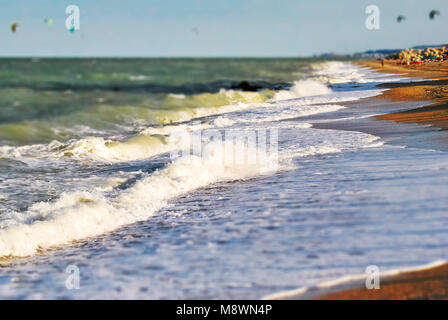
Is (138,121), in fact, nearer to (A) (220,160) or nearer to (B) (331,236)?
(A) (220,160)

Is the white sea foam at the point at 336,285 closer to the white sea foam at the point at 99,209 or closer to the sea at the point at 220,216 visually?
the sea at the point at 220,216

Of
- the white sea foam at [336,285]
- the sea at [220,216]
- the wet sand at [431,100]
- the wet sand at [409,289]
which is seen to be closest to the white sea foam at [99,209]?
the sea at [220,216]

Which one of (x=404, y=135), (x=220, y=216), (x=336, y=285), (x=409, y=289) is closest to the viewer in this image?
(x=409, y=289)

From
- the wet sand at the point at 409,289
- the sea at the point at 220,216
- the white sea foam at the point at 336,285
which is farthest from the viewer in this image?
the sea at the point at 220,216

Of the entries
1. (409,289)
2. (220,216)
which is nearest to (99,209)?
(220,216)

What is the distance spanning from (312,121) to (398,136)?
17.2 feet

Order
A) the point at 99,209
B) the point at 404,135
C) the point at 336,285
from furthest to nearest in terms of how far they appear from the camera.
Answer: the point at 404,135 < the point at 99,209 < the point at 336,285

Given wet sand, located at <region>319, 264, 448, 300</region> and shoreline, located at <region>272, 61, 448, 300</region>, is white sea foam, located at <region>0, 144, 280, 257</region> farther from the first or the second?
wet sand, located at <region>319, 264, 448, 300</region>

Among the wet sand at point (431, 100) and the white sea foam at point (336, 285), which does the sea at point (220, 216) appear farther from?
the wet sand at point (431, 100)

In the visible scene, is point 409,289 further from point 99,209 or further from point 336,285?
point 99,209

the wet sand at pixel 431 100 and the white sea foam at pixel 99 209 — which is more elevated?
the wet sand at pixel 431 100

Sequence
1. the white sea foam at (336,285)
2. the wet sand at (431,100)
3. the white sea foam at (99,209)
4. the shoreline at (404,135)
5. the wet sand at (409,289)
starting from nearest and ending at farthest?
the wet sand at (409,289)
the shoreline at (404,135)
the white sea foam at (336,285)
the white sea foam at (99,209)
the wet sand at (431,100)

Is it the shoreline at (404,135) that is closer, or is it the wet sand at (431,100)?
the shoreline at (404,135)

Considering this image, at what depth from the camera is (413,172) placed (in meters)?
7.13
